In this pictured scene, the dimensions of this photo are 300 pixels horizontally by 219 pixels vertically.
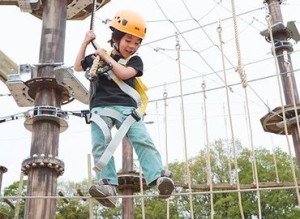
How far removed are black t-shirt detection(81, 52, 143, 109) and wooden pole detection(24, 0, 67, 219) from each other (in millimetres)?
518

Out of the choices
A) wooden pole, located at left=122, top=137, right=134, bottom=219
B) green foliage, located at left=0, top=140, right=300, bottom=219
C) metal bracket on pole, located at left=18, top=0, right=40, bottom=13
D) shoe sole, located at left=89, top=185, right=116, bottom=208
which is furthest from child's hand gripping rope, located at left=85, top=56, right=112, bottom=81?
green foliage, located at left=0, top=140, right=300, bottom=219

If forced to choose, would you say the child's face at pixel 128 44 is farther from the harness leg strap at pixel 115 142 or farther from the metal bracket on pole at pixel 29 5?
the metal bracket on pole at pixel 29 5

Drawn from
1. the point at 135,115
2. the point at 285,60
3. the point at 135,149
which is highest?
the point at 285,60

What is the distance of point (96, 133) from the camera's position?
2057 millimetres

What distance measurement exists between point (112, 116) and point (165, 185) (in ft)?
1.21

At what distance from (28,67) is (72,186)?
17.8 m

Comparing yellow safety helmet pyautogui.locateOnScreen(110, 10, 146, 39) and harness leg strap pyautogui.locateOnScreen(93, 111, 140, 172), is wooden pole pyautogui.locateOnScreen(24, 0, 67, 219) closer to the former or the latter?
harness leg strap pyautogui.locateOnScreen(93, 111, 140, 172)

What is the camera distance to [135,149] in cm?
203

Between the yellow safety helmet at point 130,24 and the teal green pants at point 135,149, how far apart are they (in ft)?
1.02

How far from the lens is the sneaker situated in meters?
1.88

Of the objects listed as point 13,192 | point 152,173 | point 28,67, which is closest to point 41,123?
point 28,67

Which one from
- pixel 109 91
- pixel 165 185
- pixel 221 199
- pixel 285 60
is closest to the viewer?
pixel 165 185

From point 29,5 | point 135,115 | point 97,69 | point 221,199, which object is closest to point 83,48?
point 97,69

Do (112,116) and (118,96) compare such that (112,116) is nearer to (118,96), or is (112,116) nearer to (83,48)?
(118,96)
